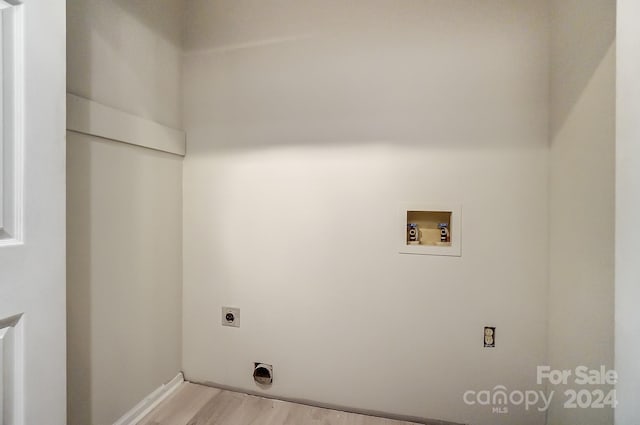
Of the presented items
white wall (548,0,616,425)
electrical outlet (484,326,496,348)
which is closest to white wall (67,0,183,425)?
electrical outlet (484,326,496,348)

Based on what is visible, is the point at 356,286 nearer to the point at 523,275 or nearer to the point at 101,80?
the point at 523,275

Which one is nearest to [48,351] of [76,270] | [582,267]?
[76,270]

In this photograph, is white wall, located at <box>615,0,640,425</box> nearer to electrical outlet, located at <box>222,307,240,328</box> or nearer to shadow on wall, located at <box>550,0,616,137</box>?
shadow on wall, located at <box>550,0,616,137</box>

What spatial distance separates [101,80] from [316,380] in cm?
182

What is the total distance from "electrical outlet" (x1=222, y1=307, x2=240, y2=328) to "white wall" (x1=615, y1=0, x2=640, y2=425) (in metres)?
1.57

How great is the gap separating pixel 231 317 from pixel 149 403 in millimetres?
572

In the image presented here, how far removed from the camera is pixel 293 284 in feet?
5.19

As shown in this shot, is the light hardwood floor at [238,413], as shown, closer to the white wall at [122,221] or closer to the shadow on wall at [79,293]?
the white wall at [122,221]

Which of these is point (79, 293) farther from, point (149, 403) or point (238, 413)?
point (238, 413)

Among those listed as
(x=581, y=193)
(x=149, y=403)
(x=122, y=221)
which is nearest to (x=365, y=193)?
(x=581, y=193)

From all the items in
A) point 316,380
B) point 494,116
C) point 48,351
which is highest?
point 494,116

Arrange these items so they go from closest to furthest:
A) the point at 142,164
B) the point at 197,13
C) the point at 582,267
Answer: the point at 582,267, the point at 142,164, the point at 197,13

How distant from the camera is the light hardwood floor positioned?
1.42 meters

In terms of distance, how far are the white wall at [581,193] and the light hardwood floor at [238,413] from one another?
0.86m
